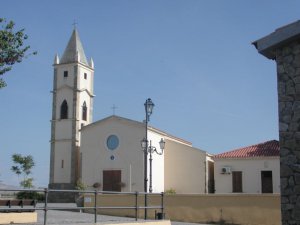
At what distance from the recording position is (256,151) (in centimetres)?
4172

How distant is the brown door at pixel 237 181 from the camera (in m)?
40.8

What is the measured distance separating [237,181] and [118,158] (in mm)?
10976

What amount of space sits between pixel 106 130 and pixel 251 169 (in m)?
13.7

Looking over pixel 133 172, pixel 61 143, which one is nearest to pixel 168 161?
pixel 133 172

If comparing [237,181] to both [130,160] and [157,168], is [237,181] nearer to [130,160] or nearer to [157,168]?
[157,168]

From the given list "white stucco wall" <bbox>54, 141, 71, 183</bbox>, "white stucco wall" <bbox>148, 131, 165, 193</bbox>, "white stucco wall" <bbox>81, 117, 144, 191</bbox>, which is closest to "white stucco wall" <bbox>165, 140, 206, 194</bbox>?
"white stucco wall" <bbox>148, 131, 165, 193</bbox>

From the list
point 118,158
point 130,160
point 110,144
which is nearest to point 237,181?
point 130,160

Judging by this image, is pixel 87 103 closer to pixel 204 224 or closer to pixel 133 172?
pixel 133 172

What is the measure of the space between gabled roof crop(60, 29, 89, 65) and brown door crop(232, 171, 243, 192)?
2202 centimetres

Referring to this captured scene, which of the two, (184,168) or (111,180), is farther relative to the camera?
(184,168)

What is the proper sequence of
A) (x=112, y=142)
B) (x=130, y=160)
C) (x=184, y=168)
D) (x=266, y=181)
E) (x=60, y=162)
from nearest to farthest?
(x=266, y=181) < (x=130, y=160) < (x=184, y=168) < (x=112, y=142) < (x=60, y=162)

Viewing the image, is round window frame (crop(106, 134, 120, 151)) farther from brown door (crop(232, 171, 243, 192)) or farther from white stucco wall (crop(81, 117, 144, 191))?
brown door (crop(232, 171, 243, 192))

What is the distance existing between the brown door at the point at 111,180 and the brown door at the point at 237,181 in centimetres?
1028

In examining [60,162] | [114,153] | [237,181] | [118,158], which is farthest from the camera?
[60,162]
